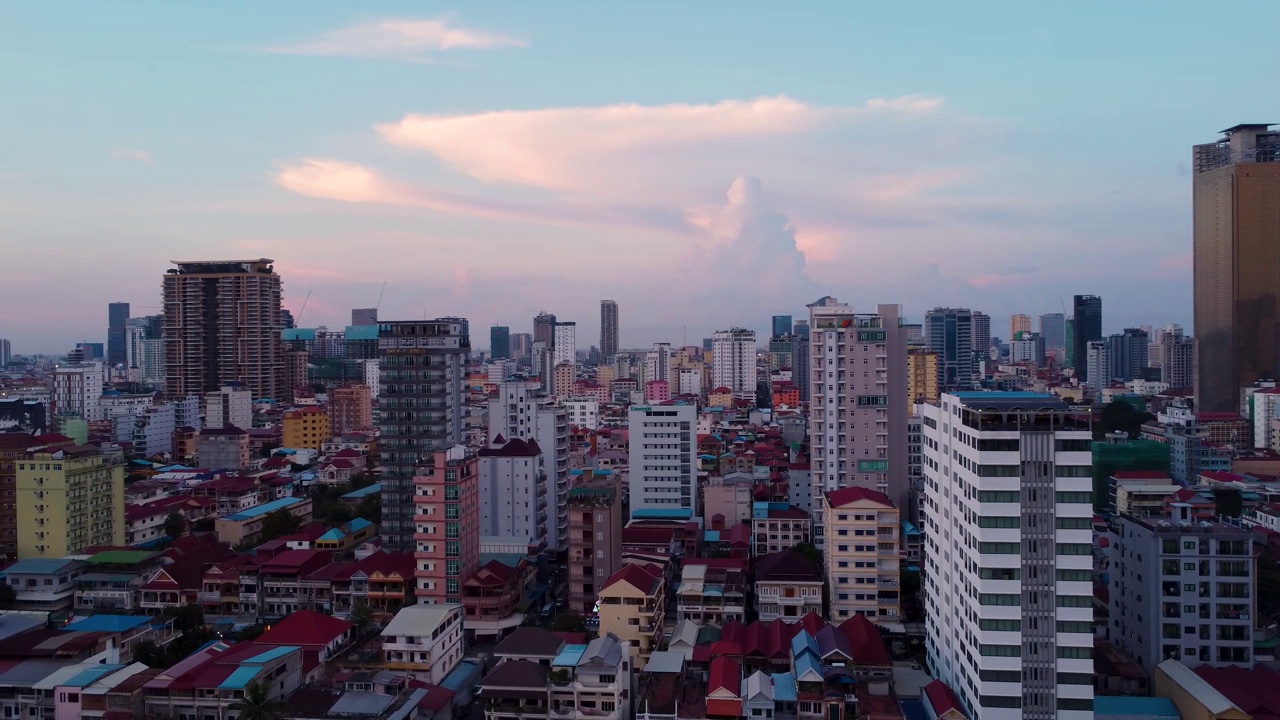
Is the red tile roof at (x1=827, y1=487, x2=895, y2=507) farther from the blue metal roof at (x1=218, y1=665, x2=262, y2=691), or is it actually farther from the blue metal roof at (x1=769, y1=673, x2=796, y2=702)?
the blue metal roof at (x1=218, y1=665, x2=262, y2=691)

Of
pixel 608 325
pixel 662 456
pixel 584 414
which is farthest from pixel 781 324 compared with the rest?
pixel 662 456

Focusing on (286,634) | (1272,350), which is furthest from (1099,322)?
(286,634)

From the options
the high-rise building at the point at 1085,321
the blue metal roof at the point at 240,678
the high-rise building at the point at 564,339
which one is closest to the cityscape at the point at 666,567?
the blue metal roof at the point at 240,678

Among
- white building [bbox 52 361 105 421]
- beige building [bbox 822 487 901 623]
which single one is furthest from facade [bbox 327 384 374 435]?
beige building [bbox 822 487 901 623]

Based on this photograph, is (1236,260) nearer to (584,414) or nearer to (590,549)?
(584,414)

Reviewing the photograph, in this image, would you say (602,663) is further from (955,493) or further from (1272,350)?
(1272,350)

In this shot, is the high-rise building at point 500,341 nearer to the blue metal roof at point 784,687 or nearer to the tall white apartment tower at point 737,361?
the tall white apartment tower at point 737,361
